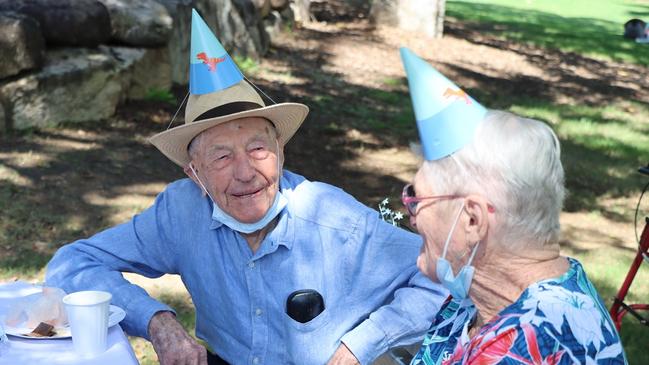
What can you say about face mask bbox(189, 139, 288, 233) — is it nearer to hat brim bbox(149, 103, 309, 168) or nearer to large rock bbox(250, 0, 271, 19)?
hat brim bbox(149, 103, 309, 168)

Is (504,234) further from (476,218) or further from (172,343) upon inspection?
(172,343)

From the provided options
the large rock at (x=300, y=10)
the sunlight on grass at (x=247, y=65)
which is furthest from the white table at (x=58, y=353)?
the large rock at (x=300, y=10)

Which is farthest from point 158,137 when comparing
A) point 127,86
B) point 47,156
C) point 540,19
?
point 540,19

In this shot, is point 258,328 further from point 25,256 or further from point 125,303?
point 25,256

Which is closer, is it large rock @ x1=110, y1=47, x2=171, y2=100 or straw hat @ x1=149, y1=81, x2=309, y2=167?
straw hat @ x1=149, y1=81, x2=309, y2=167

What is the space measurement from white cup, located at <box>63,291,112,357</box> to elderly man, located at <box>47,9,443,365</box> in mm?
355

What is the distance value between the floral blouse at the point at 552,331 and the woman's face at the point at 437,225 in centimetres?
19

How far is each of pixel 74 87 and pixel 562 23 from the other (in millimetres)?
14978

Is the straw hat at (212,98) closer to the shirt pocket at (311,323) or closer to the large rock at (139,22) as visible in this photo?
the shirt pocket at (311,323)

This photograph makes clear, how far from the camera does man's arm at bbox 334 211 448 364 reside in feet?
8.60

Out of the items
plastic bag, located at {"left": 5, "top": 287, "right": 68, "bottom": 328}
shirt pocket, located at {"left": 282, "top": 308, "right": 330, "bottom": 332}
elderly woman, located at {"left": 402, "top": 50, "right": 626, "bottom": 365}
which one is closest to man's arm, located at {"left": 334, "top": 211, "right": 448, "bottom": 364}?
shirt pocket, located at {"left": 282, "top": 308, "right": 330, "bottom": 332}

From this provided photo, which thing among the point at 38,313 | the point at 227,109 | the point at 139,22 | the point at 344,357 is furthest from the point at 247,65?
the point at 38,313

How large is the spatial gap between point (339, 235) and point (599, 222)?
4298mm

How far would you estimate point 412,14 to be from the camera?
45.4 ft
